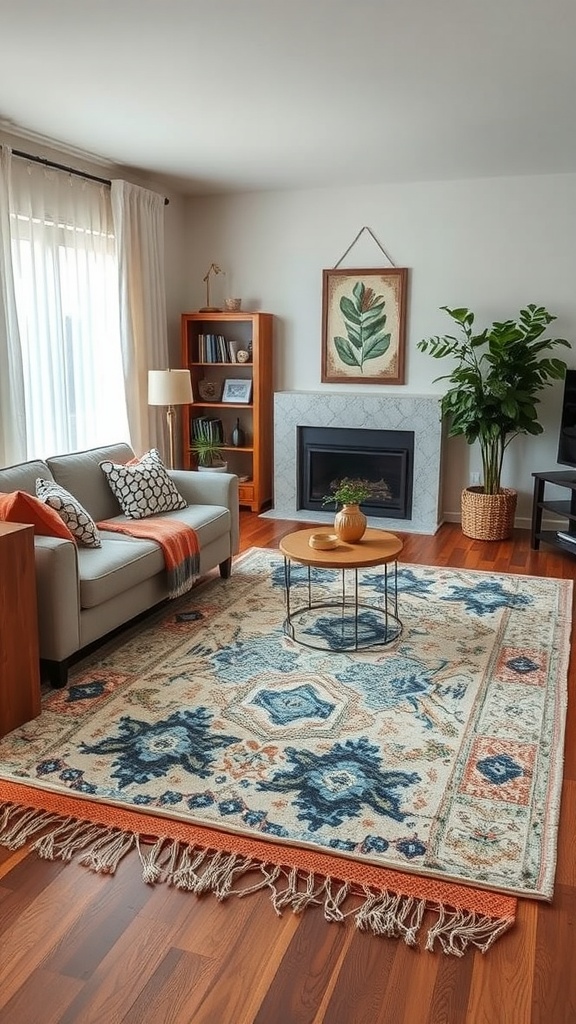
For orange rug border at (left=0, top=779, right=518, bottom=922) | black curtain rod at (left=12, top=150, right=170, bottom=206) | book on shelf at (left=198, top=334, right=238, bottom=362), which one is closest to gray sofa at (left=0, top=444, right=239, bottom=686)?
orange rug border at (left=0, top=779, right=518, bottom=922)

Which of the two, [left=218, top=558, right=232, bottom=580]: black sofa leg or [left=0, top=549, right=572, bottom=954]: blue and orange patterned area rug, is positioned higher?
[left=218, top=558, right=232, bottom=580]: black sofa leg

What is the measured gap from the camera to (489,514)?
5.49 meters

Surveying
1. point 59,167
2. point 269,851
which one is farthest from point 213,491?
point 269,851

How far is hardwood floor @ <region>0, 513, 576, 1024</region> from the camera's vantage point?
5.43ft

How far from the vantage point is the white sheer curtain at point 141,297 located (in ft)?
17.7

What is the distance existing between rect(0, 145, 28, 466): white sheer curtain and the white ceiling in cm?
47

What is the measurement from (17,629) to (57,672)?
0.43 meters

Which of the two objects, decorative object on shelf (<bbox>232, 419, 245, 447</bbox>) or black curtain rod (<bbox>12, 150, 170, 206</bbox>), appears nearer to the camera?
black curtain rod (<bbox>12, 150, 170, 206</bbox>)

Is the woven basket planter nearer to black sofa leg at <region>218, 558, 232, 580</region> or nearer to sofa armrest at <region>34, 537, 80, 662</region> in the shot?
black sofa leg at <region>218, 558, 232, 580</region>

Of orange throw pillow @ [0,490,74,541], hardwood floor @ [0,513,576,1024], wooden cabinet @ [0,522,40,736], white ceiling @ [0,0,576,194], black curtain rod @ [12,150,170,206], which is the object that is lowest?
hardwood floor @ [0,513,576,1024]

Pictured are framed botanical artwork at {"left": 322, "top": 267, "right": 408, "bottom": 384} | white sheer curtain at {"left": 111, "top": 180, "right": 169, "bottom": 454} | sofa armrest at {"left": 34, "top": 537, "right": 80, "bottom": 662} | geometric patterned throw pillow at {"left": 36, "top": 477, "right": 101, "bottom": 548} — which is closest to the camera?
sofa armrest at {"left": 34, "top": 537, "right": 80, "bottom": 662}

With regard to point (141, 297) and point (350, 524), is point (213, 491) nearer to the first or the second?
point (350, 524)

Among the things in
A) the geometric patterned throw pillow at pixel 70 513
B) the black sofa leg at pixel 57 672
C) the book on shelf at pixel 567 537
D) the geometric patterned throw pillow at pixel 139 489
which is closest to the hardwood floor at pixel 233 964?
the black sofa leg at pixel 57 672

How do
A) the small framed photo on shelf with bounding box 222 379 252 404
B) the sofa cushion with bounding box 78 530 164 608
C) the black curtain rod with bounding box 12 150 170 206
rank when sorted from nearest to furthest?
the sofa cushion with bounding box 78 530 164 608 → the black curtain rod with bounding box 12 150 170 206 → the small framed photo on shelf with bounding box 222 379 252 404
